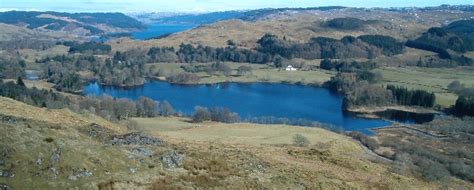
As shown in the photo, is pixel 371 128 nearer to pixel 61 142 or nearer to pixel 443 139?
pixel 443 139

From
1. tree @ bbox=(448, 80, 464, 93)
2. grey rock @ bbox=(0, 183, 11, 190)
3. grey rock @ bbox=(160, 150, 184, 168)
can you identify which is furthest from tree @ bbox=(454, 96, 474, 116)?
grey rock @ bbox=(0, 183, 11, 190)

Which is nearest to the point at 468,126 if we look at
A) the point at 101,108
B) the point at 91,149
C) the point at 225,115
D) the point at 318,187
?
the point at 225,115

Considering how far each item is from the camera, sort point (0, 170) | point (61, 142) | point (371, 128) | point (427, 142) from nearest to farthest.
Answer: point (0, 170) < point (61, 142) < point (427, 142) < point (371, 128)

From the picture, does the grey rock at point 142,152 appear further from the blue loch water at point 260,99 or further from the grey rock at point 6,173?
the blue loch water at point 260,99

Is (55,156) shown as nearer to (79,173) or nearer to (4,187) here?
(79,173)

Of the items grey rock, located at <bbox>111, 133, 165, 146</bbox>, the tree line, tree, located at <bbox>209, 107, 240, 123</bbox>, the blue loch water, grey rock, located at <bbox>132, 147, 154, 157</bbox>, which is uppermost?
grey rock, located at <bbox>132, 147, 154, 157</bbox>

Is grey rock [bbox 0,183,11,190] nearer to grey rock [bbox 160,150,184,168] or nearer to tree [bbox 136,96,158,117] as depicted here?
grey rock [bbox 160,150,184,168]

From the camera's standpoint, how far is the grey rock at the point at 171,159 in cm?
3166

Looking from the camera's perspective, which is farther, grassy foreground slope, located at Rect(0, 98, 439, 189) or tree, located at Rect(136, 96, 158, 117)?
tree, located at Rect(136, 96, 158, 117)

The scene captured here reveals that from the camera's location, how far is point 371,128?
12419cm

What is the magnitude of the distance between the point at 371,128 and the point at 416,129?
10.0 m

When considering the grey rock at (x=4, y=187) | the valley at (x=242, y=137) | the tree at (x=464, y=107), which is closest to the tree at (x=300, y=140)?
the valley at (x=242, y=137)

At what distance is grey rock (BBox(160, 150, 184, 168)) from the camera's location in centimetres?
3166

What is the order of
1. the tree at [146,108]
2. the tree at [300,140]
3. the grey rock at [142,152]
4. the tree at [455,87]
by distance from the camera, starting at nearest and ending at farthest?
the grey rock at [142,152] → the tree at [300,140] → the tree at [146,108] → the tree at [455,87]
